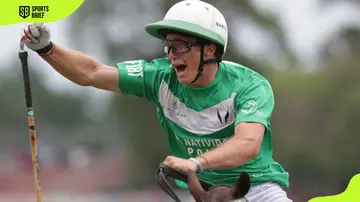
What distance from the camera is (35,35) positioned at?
27.6 ft

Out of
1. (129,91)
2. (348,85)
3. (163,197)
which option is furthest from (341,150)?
(129,91)

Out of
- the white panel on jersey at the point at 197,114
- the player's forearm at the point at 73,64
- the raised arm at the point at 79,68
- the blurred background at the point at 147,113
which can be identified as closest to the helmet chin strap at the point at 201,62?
the white panel on jersey at the point at 197,114

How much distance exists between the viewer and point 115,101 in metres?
28.1

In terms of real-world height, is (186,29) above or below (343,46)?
above

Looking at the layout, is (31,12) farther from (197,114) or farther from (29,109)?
(197,114)

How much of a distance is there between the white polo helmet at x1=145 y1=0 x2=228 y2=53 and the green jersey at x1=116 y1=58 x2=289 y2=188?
42cm

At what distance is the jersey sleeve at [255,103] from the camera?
8064 mm

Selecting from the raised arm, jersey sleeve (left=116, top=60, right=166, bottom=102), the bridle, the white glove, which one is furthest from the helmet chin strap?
the bridle

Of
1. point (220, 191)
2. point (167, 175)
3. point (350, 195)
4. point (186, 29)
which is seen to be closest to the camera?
point (220, 191)

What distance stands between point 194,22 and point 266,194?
1.68m

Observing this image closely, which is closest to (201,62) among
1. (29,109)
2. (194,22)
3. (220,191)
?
(194,22)

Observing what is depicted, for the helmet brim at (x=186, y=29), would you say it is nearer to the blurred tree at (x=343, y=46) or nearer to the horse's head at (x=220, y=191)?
the horse's head at (x=220, y=191)

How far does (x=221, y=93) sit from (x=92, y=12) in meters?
20.9

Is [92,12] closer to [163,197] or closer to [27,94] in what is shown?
[163,197]
